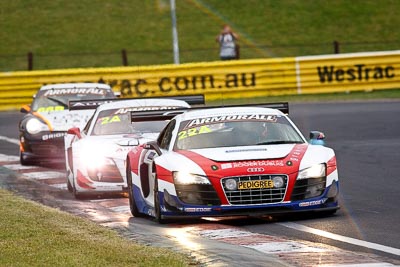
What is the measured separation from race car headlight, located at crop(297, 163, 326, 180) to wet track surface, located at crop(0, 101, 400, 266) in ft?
1.40

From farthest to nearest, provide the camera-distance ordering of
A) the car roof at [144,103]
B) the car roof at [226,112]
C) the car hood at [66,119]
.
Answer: the car hood at [66,119] → the car roof at [144,103] → the car roof at [226,112]

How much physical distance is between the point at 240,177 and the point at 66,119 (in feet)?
30.3

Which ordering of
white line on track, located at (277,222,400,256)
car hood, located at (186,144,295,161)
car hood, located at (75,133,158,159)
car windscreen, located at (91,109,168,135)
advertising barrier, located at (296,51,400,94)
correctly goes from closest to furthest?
white line on track, located at (277,222,400,256) < car hood, located at (186,144,295,161) < car hood, located at (75,133,158,159) < car windscreen, located at (91,109,168,135) < advertising barrier, located at (296,51,400,94)

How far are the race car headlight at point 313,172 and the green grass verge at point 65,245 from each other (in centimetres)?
194

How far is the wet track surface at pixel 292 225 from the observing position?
955 cm

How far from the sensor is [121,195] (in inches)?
632

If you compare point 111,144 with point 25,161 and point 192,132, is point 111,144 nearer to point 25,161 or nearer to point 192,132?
point 192,132

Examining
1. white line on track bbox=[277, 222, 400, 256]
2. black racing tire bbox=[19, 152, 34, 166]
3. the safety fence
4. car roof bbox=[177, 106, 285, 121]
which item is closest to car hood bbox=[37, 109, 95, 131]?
black racing tire bbox=[19, 152, 34, 166]

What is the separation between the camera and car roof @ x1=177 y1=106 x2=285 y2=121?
44.3 feet

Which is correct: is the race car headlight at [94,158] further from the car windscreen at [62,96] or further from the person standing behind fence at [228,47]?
the person standing behind fence at [228,47]

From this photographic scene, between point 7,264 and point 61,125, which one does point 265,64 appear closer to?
point 61,125

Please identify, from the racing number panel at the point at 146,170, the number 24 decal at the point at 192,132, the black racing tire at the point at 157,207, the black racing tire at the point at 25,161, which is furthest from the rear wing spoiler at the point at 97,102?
the black racing tire at the point at 157,207

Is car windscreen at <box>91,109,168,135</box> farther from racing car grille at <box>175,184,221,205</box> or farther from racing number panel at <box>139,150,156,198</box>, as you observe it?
racing car grille at <box>175,184,221,205</box>

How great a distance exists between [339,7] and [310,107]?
23.4 m
